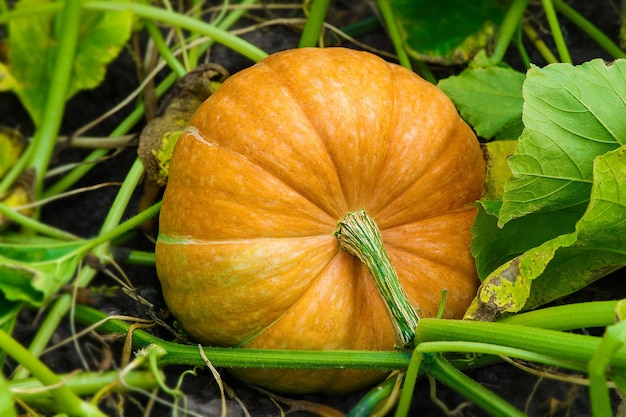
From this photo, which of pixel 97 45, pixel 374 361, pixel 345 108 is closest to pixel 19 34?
pixel 97 45

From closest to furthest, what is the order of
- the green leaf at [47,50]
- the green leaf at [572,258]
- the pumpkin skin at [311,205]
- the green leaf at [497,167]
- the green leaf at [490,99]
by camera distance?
the green leaf at [572,258] → the pumpkin skin at [311,205] → the green leaf at [497,167] → the green leaf at [490,99] → the green leaf at [47,50]

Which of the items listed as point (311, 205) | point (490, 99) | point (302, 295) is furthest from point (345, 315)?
point (490, 99)

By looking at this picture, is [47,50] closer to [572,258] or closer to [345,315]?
[345,315]

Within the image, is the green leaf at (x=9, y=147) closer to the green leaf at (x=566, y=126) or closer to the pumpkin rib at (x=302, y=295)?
the pumpkin rib at (x=302, y=295)

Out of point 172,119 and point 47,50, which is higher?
point 47,50

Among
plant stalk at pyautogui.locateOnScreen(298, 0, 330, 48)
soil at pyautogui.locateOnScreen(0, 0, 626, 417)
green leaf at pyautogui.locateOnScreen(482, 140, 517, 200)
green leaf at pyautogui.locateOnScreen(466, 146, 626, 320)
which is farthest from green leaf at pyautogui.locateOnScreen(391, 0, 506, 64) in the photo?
green leaf at pyautogui.locateOnScreen(466, 146, 626, 320)

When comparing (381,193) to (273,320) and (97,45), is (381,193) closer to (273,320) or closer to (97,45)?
(273,320)

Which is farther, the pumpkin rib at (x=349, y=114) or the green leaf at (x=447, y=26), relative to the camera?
the green leaf at (x=447, y=26)

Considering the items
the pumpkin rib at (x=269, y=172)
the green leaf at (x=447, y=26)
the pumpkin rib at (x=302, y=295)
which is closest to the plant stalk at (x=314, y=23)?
the green leaf at (x=447, y=26)
